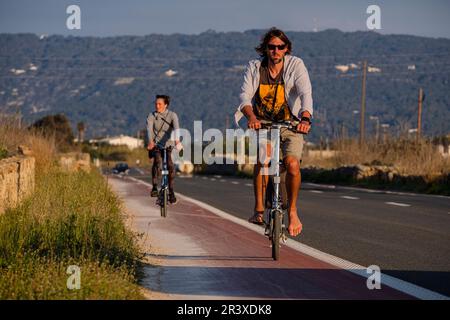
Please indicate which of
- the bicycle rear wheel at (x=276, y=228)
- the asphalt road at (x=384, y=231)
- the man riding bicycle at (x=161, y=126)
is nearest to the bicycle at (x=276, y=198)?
the bicycle rear wheel at (x=276, y=228)

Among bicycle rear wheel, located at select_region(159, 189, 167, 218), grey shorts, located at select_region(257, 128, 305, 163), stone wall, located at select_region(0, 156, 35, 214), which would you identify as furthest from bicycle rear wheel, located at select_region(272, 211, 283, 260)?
bicycle rear wheel, located at select_region(159, 189, 167, 218)

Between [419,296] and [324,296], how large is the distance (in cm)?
79

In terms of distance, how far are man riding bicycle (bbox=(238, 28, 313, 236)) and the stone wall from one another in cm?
517

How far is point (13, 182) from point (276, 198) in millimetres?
6526

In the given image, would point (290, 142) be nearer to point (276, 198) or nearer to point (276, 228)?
point (276, 198)

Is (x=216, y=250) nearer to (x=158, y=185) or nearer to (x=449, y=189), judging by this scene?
(x=158, y=185)

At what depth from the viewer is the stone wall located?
15.5 meters

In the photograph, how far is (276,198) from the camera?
11414 millimetres

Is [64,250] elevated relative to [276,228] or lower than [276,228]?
lower

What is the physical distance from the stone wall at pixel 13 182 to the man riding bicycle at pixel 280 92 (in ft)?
17.0

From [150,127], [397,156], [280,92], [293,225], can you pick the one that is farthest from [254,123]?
[397,156]

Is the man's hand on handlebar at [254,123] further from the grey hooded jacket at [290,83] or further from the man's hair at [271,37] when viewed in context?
the man's hair at [271,37]

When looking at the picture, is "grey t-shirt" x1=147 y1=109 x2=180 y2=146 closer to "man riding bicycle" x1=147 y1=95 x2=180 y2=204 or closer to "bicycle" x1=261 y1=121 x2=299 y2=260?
"man riding bicycle" x1=147 y1=95 x2=180 y2=204
